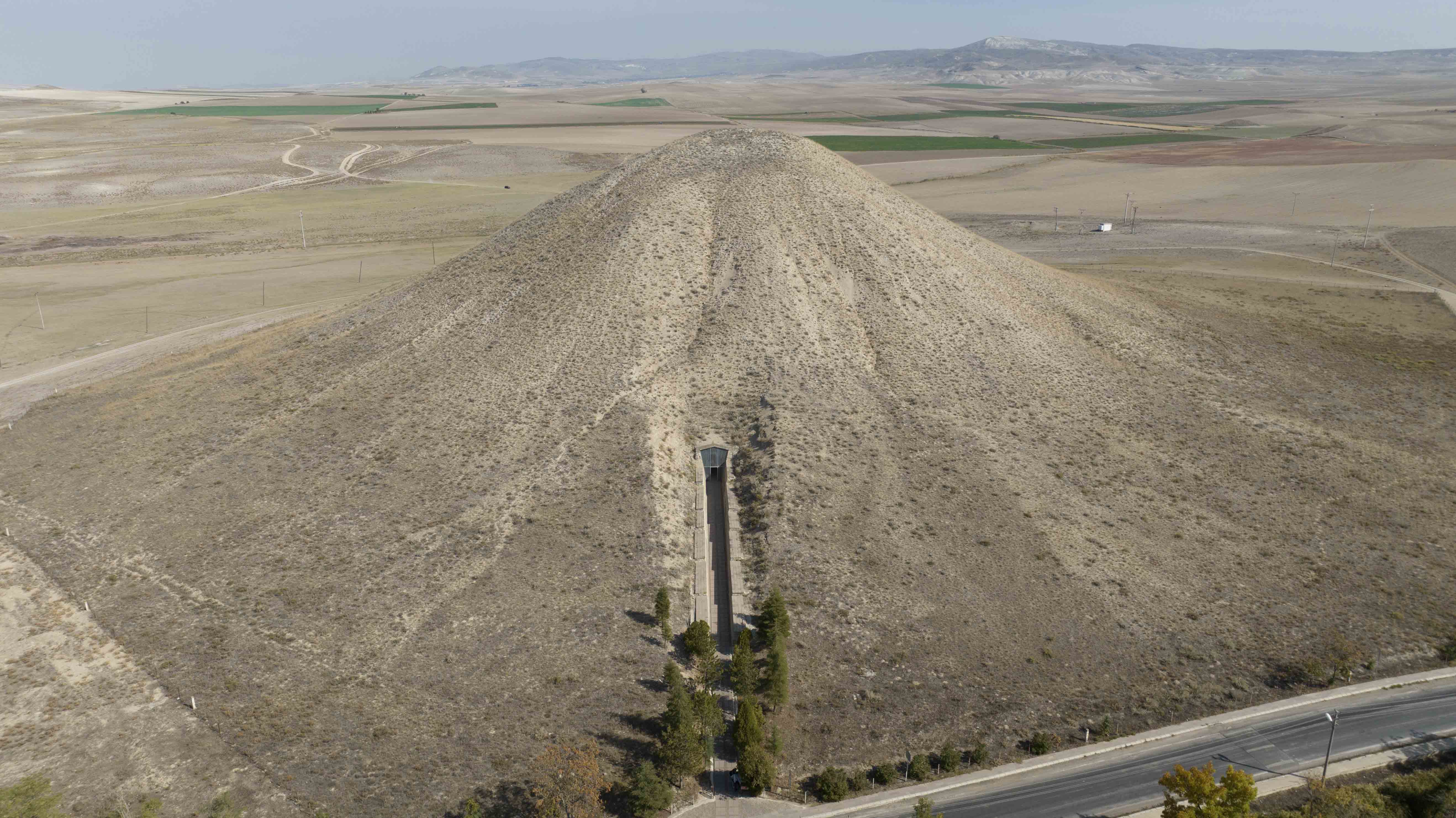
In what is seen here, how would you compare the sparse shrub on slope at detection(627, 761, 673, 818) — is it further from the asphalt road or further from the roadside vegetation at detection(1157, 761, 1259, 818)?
the roadside vegetation at detection(1157, 761, 1259, 818)

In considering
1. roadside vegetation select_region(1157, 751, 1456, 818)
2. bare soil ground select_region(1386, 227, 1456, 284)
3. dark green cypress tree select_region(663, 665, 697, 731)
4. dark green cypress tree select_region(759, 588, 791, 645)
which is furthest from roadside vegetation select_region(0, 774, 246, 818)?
bare soil ground select_region(1386, 227, 1456, 284)

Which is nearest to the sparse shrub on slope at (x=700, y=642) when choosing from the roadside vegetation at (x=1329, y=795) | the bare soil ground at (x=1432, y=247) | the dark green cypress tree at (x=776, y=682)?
the dark green cypress tree at (x=776, y=682)

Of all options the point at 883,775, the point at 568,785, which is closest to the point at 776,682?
the point at 883,775

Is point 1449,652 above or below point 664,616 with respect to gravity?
→ below

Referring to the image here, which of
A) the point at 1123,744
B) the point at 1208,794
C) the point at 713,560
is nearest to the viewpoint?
the point at 1208,794

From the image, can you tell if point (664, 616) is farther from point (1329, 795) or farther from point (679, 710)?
point (1329, 795)
